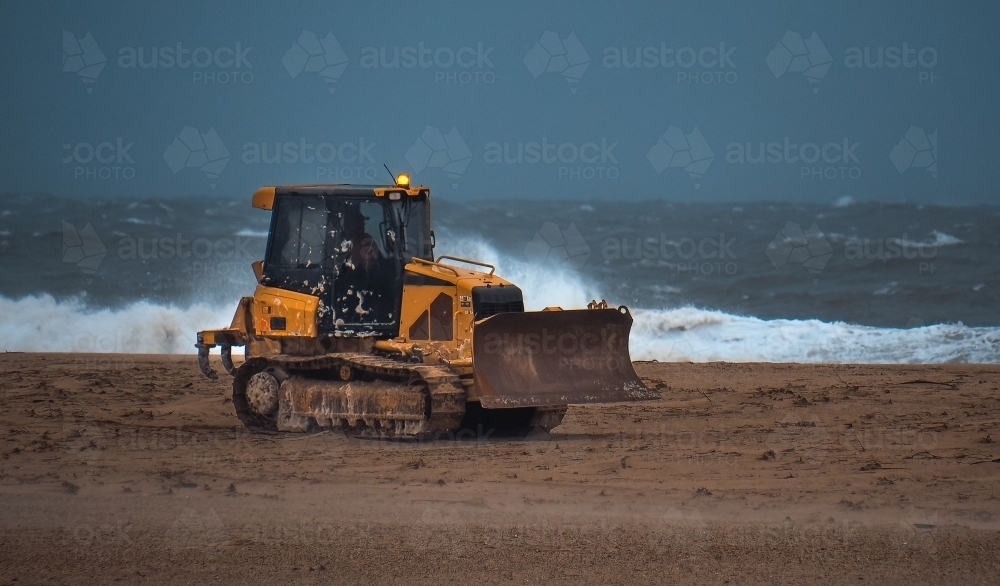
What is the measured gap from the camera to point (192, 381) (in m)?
15.6

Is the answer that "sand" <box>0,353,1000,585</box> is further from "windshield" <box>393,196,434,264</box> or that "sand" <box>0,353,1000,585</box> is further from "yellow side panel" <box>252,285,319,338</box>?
"windshield" <box>393,196,434,264</box>

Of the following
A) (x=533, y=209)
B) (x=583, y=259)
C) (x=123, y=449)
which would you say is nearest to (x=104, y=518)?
(x=123, y=449)

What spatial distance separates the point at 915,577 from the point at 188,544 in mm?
4123

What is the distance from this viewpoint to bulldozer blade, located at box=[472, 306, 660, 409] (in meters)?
10.4

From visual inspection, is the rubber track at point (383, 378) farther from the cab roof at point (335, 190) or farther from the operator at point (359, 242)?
the cab roof at point (335, 190)

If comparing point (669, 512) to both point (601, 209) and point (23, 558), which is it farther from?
point (601, 209)

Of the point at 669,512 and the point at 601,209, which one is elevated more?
the point at 601,209

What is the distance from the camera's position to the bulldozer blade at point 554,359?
10445 mm

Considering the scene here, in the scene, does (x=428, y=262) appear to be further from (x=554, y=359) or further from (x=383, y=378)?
(x=554, y=359)

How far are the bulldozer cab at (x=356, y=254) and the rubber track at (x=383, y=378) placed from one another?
0.39m

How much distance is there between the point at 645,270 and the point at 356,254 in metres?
24.3

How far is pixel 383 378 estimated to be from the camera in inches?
426

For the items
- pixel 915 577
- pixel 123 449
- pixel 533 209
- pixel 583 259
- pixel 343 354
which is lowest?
pixel 915 577

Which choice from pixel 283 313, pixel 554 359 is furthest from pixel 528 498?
pixel 283 313
